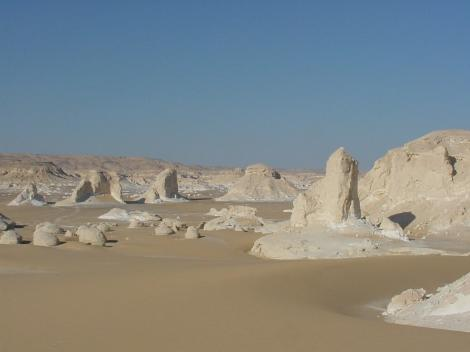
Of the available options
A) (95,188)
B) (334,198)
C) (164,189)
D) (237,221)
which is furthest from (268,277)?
(164,189)

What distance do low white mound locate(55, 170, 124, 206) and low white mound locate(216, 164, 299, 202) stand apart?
30.9 ft

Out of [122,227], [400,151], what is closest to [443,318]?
[400,151]

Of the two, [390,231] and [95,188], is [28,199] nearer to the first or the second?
[95,188]

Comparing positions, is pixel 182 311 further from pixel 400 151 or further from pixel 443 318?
pixel 400 151

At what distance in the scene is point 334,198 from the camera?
1916 centimetres

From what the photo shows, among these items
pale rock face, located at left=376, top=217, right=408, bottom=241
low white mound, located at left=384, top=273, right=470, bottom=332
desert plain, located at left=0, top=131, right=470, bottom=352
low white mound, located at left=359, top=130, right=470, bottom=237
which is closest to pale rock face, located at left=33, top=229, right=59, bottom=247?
desert plain, located at left=0, top=131, right=470, bottom=352

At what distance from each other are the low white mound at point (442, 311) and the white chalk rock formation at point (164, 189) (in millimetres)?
41717

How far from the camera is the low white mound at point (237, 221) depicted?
2611cm

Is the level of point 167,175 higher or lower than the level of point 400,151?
lower

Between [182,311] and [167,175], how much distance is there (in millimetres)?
43465

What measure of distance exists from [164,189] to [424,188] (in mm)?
30179

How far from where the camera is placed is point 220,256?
18438mm

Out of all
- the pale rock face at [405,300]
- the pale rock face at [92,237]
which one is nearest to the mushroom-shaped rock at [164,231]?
the pale rock face at [92,237]

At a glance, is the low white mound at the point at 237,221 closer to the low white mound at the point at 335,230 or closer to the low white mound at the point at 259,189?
the low white mound at the point at 335,230
